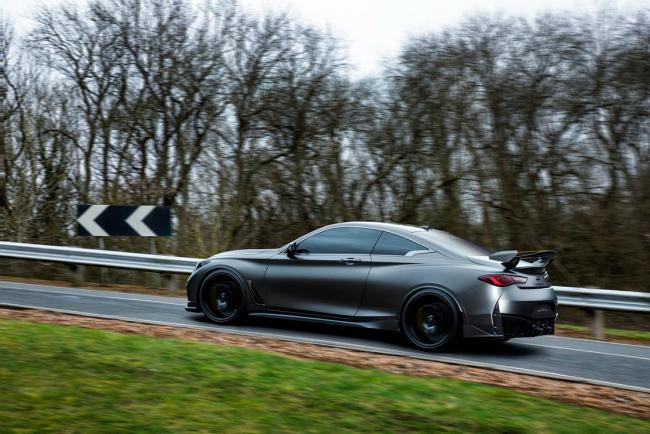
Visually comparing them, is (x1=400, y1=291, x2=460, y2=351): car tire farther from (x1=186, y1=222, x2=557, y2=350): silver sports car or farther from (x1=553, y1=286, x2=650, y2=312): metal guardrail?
(x1=553, y1=286, x2=650, y2=312): metal guardrail

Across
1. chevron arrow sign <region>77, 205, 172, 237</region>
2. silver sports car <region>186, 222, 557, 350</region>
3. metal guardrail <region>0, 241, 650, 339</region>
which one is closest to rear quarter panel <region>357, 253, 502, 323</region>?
silver sports car <region>186, 222, 557, 350</region>

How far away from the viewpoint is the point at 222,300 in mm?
10703

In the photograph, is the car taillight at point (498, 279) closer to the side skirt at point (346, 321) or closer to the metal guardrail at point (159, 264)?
the side skirt at point (346, 321)

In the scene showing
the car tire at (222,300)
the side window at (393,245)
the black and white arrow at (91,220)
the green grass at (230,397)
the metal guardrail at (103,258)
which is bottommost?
the green grass at (230,397)

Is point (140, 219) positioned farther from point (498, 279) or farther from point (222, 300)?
point (498, 279)

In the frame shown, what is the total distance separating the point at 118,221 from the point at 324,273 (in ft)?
28.9

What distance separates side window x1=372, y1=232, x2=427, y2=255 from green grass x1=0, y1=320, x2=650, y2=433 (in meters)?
2.34

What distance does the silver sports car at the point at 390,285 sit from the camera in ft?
29.1

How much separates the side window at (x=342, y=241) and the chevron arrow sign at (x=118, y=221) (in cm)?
793

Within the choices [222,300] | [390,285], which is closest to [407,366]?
[390,285]

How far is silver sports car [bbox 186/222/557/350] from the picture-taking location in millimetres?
8867

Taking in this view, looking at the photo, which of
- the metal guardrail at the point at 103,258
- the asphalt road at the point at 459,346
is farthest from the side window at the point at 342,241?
the metal guardrail at the point at 103,258

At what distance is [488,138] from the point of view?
74.0ft

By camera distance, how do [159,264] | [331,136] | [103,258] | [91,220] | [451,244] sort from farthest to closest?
[331,136], [91,220], [103,258], [159,264], [451,244]
